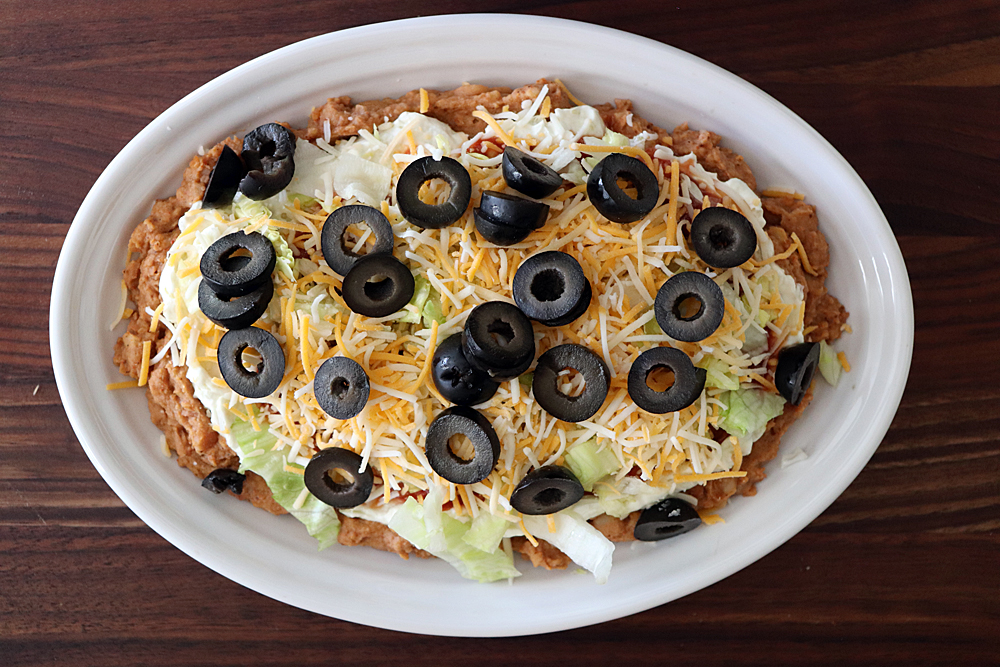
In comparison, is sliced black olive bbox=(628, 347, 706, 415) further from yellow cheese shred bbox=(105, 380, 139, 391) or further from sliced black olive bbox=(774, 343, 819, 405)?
yellow cheese shred bbox=(105, 380, 139, 391)

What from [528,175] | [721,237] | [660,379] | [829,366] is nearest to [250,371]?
[528,175]

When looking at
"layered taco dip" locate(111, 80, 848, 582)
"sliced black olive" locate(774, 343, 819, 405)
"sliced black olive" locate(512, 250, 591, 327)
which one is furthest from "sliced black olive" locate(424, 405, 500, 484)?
"sliced black olive" locate(774, 343, 819, 405)

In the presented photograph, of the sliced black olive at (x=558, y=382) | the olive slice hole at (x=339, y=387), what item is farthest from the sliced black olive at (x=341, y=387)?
the sliced black olive at (x=558, y=382)

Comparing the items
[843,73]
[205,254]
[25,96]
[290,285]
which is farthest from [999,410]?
[25,96]

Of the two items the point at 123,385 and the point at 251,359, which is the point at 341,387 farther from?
the point at 123,385

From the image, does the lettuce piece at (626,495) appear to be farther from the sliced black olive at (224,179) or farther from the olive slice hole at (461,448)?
the sliced black olive at (224,179)

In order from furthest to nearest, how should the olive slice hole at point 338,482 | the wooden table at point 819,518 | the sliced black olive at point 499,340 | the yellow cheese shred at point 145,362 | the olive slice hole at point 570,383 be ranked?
the wooden table at point 819,518 < the yellow cheese shred at point 145,362 < the olive slice hole at point 338,482 < the olive slice hole at point 570,383 < the sliced black olive at point 499,340
